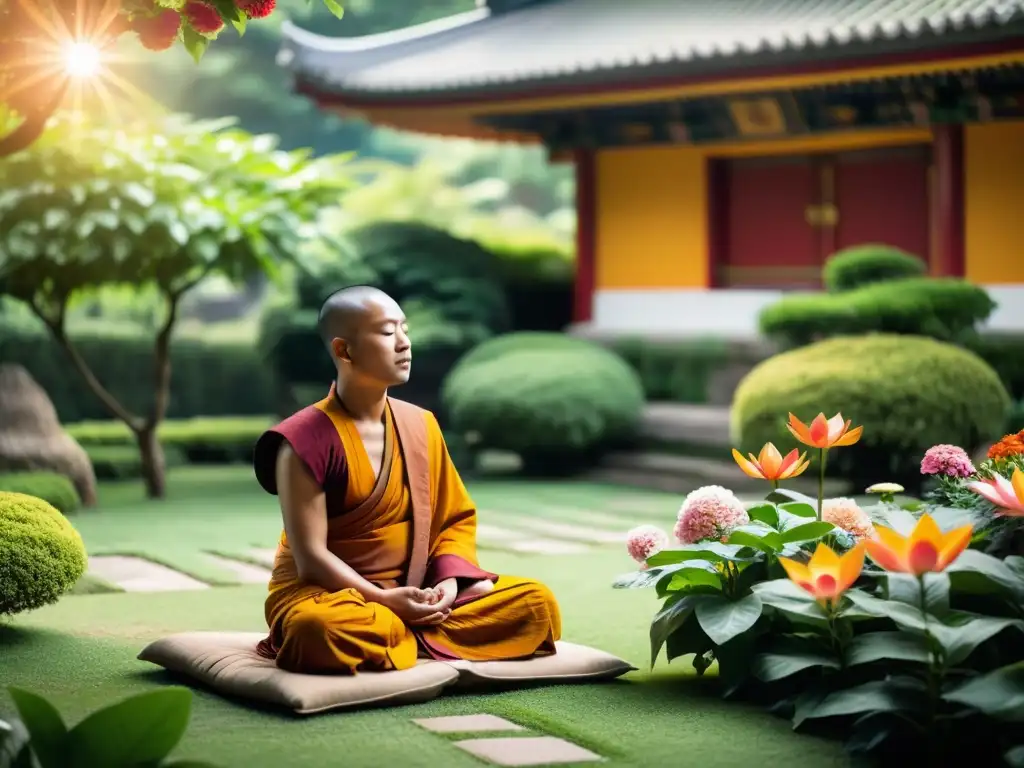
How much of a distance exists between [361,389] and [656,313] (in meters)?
11.0

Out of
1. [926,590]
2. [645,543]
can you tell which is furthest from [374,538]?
[926,590]

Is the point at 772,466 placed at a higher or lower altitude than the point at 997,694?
higher

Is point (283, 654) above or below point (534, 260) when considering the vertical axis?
below

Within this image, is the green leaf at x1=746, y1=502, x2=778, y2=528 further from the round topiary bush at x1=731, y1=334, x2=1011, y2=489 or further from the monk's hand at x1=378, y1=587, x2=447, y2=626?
the round topiary bush at x1=731, y1=334, x2=1011, y2=489

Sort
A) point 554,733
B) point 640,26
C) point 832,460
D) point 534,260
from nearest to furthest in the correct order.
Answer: point 554,733 < point 832,460 < point 640,26 < point 534,260

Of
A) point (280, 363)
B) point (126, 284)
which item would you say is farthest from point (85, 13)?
point (280, 363)

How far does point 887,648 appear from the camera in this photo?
4523 millimetres

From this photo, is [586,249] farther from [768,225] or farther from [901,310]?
[901,310]

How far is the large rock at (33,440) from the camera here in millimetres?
12148

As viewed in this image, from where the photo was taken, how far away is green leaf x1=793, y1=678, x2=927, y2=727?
14.4ft

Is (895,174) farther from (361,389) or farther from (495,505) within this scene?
(361,389)

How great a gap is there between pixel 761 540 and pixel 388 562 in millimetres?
1300

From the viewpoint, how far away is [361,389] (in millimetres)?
5480

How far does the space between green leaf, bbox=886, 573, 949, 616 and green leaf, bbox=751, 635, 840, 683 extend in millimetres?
347
